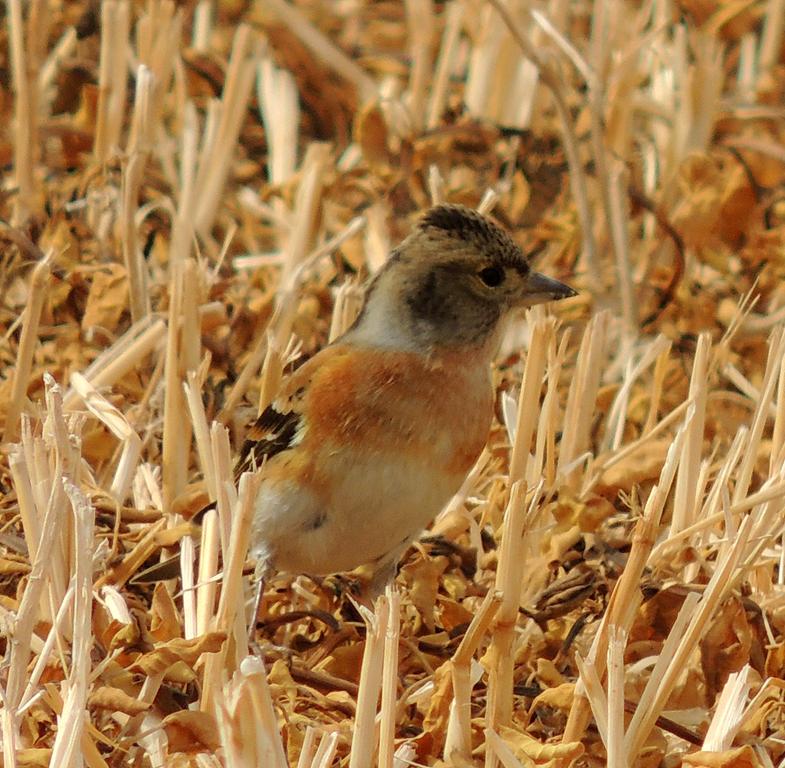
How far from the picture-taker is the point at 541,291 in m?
3.43

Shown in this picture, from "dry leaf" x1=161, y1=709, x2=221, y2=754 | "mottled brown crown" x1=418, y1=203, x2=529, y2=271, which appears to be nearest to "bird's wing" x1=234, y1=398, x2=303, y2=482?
"mottled brown crown" x1=418, y1=203, x2=529, y2=271

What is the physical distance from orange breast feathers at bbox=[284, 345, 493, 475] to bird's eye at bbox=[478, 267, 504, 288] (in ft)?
0.68

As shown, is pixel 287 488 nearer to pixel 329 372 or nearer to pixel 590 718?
pixel 329 372

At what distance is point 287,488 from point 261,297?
1244 mm

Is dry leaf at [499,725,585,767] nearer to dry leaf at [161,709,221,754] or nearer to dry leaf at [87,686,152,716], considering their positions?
dry leaf at [161,709,221,754]

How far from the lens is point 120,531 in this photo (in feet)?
10.5

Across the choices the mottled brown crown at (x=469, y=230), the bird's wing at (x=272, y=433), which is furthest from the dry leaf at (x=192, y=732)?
the mottled brown crown at (x=469, y=230)

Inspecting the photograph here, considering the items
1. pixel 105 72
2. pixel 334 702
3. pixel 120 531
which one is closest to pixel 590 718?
pixel 334 702

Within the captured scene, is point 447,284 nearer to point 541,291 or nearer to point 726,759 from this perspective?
point 541,291

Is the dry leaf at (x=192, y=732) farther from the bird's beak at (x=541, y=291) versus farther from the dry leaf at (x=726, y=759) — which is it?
the bird's beak at (x=541, y=291)

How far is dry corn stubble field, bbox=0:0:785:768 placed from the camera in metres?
2.43

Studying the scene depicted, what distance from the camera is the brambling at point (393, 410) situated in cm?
A: 303

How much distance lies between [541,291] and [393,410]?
545 mm

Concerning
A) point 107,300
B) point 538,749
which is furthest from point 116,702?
point 107,300
